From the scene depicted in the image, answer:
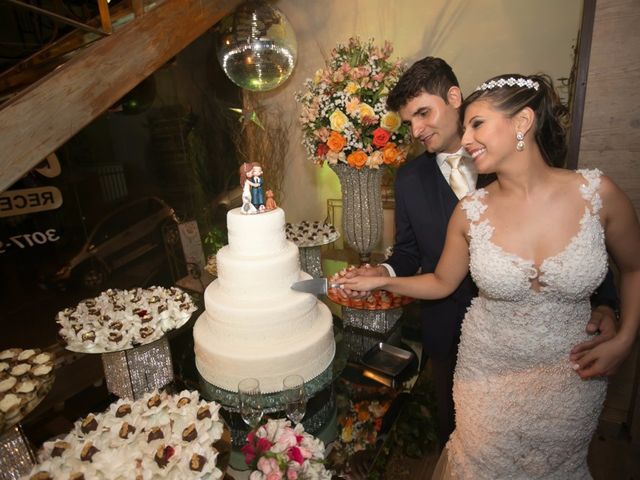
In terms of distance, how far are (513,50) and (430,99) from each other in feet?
6.72

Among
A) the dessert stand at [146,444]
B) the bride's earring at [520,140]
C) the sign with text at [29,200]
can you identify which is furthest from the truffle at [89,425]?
the sign with text at [29,200]

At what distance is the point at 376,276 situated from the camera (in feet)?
7.91

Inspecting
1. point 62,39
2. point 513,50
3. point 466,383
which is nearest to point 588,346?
point 466,383

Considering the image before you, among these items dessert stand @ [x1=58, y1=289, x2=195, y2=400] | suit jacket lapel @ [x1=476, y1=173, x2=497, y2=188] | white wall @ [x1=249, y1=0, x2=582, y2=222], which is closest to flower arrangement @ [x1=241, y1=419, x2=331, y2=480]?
dessert stand @ [x1=58, y1=289, x2=195, y2=400]

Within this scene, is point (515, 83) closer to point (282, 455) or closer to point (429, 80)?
point (429, 80)

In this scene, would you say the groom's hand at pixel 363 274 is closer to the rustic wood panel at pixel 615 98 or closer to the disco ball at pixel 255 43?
the rustic wood panel at pixel 615 98

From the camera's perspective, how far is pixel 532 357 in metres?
1.91

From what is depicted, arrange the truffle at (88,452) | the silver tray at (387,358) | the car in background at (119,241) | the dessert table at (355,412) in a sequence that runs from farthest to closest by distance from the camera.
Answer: the car in background at (119,241), the silver tray at (387,358), the dessert table at (355,412), the truffle at (88,452)

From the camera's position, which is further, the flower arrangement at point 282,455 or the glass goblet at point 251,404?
the glass goblet at point 251,404

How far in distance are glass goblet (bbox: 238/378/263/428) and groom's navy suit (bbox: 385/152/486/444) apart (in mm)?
1300

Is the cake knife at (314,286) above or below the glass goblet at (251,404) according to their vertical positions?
above

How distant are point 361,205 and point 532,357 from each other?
5.53ft

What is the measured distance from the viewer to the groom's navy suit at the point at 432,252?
7.98 feet

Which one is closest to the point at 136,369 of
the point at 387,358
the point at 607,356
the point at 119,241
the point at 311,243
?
the point at 387,358
